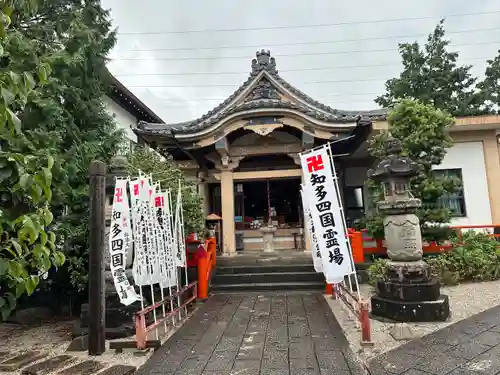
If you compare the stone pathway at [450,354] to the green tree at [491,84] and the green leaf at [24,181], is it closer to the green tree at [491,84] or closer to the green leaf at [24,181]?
the green leaf at [24,181]

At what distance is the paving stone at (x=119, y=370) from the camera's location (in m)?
4.16

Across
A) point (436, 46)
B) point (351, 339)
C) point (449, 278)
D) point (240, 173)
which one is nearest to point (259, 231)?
point (240, 173)

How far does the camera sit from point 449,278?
26.9 ft

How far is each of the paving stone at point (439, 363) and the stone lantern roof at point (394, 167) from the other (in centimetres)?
314

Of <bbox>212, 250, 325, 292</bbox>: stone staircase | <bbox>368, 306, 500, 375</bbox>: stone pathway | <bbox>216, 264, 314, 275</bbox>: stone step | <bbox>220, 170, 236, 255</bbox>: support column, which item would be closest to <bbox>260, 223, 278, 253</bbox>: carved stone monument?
<bbox>220, 170, 236, 255</bbox>: support column

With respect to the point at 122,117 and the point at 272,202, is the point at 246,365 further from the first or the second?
the point at 122,117

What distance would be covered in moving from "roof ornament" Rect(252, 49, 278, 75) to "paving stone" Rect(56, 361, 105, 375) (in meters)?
12.2

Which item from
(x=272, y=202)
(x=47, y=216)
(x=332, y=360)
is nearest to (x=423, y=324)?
(x=332, y=360)

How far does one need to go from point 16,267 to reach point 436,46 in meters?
36.4

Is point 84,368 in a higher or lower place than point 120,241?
lower

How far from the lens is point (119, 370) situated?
423 centimetres

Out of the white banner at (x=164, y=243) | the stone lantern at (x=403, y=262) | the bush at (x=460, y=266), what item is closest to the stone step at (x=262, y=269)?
the bush at (x=460, y=266)

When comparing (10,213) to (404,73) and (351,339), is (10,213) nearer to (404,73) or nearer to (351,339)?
(351,339)

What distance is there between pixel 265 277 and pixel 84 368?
5.39 meters
